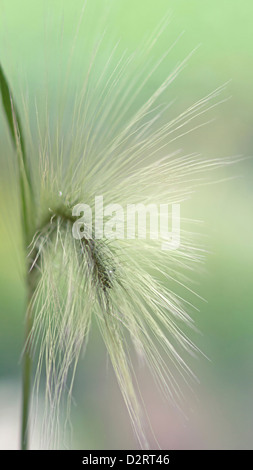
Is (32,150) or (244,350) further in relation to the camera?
(244,350)

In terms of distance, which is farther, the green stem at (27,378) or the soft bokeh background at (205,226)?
the soft bokeh background at (205,226)

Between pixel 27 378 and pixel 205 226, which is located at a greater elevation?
pixel 205 226

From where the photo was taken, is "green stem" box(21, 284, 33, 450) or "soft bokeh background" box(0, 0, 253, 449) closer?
"green stem" box(21, 284, 33, 450)

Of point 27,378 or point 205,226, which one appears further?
point 205,226

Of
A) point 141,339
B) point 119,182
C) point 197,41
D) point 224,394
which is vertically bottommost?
point 224,394
